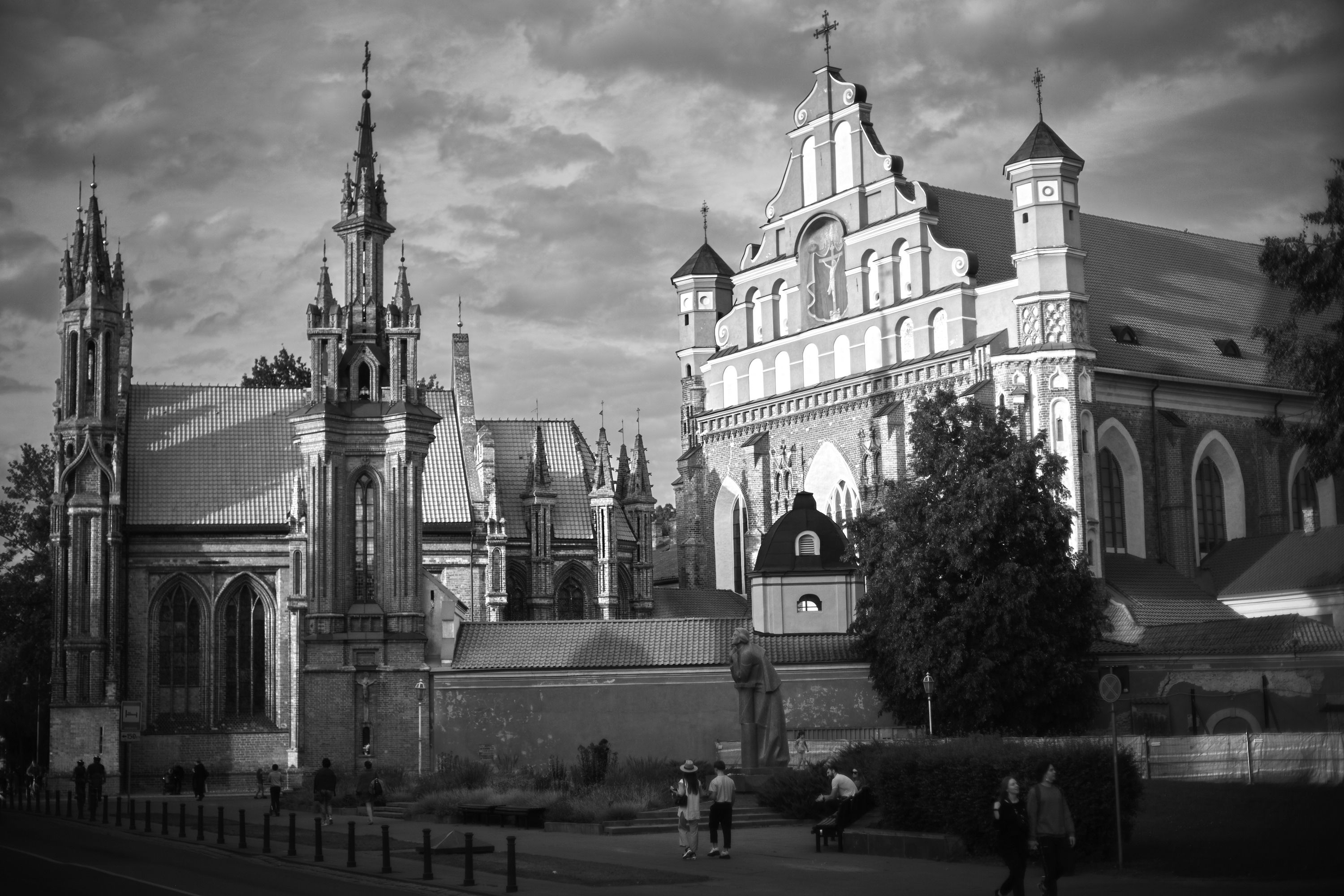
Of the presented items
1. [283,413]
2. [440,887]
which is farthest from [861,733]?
[283,413]

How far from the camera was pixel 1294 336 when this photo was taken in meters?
34.5

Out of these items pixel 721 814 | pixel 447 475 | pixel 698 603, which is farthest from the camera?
pixel 447 475

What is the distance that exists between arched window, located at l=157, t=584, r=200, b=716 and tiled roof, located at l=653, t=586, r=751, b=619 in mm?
15408

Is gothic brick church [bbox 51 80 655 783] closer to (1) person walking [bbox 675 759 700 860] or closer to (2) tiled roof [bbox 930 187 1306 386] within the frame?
(2) tiled roof [bbox 930 187 1306 386]

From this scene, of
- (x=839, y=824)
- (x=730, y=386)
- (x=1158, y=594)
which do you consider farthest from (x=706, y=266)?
(x=839, y=824)

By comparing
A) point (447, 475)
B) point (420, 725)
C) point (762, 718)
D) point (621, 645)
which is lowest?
point (420, 725)

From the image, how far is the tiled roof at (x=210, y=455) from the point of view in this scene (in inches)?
2367

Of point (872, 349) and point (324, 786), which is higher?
point (872, 349)

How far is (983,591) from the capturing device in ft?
139

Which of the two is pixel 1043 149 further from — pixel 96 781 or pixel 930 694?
pixel 96 781

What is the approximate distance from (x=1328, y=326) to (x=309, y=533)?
89.3ft

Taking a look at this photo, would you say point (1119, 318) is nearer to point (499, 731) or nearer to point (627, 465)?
point (627, 465)

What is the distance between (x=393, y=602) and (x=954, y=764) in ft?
78.3

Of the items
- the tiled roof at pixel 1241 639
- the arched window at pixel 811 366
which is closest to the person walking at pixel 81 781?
the tiled roof at pixel 1241 639
